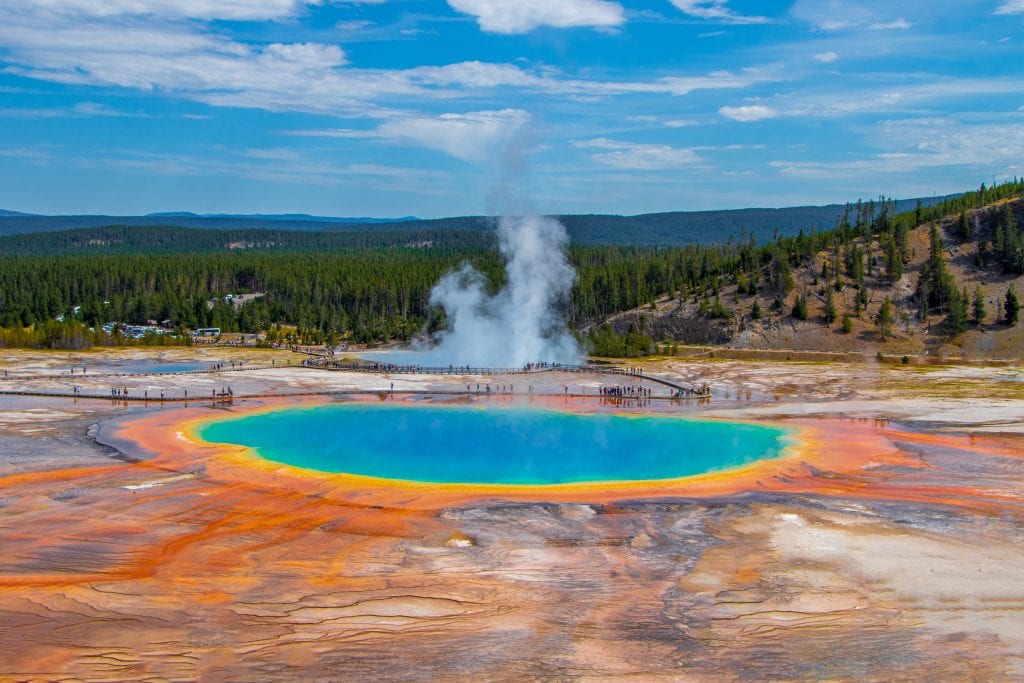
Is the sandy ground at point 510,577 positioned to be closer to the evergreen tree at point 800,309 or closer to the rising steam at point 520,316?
the rising steam at point 520,316

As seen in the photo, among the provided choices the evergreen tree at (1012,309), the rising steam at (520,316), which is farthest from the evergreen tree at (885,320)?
the rising steam at (520,316)

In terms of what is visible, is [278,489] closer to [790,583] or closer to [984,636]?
[790,583]

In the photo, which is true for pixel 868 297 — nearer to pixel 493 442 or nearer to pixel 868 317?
pixel 868 317

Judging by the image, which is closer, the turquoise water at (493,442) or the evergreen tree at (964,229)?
the turquoise water at (493,442)

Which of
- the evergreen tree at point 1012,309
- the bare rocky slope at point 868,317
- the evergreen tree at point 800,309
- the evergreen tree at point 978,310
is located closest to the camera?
the bare rocky slope at point 868,317

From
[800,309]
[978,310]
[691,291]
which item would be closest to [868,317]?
[800,309]

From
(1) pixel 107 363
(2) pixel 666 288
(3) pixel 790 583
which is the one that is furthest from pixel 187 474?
(2) pixel 666 288

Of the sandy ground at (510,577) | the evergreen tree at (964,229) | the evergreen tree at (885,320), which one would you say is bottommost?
the sandy ground at (510,577)
